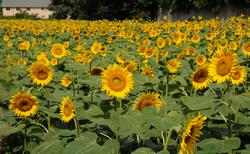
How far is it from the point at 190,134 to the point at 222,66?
537 mm

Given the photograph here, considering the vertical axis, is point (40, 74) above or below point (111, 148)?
above

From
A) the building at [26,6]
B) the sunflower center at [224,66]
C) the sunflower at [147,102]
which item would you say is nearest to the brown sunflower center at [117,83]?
the sunflower at [147,102]

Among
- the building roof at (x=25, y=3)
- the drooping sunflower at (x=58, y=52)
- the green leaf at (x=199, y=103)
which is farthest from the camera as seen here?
the building roof at (x=25, y=3)

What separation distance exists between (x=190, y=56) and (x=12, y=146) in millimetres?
2659

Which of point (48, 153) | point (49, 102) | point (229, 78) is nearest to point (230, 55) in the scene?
point (229, 78)

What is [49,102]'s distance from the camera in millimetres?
3471

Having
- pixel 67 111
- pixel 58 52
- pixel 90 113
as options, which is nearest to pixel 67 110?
pixel 67 111

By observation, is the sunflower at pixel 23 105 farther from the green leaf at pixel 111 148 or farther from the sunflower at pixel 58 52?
the sunflower at pixel 58 52

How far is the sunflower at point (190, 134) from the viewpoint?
82.2 inches

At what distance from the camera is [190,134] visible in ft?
6.97

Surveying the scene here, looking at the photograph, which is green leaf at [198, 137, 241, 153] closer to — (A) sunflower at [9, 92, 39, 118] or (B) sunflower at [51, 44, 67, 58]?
(A) sunflower at [9, 92, 39, 118]

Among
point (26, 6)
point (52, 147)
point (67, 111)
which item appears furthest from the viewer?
point (26, 6)

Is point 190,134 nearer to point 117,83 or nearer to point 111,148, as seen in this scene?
point 111,148

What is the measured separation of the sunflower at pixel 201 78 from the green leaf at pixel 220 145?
12.3 inches
